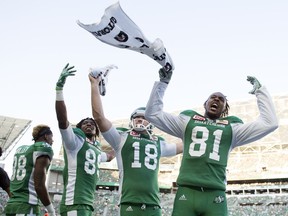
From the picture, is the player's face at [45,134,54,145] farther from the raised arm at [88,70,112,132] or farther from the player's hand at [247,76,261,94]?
the player's hand at [247,76,261,94]

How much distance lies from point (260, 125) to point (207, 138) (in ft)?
1.81

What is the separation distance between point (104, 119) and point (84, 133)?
92 centimetres

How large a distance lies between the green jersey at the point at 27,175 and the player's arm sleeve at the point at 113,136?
77 centimetres

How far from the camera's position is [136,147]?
449cm

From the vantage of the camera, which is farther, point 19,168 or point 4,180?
point 4,180

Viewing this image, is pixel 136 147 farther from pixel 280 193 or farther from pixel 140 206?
pixel 280 193

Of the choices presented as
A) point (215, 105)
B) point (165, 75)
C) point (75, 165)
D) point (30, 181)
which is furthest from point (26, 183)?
point (215, 105)

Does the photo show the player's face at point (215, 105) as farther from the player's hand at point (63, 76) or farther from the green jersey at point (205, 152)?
the player's hand at point (63, 76)

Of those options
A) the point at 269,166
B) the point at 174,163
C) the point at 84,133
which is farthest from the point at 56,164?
the point at 84,133

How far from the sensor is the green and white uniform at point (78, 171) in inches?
177

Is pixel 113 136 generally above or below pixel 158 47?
below

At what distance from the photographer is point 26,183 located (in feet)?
14.9

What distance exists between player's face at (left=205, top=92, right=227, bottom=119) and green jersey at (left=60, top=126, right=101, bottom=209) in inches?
66.8

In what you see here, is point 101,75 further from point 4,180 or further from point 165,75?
point 4,180
